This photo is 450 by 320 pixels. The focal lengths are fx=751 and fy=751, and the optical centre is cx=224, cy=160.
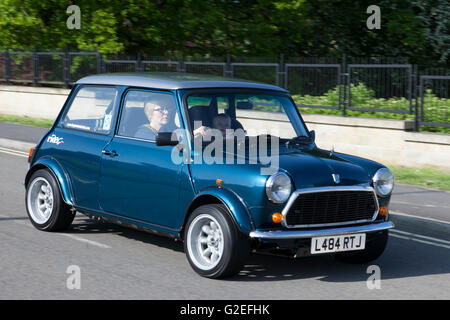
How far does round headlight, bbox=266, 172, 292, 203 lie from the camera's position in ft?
19.9

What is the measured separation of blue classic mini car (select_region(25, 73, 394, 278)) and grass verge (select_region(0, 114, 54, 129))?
13.6 m

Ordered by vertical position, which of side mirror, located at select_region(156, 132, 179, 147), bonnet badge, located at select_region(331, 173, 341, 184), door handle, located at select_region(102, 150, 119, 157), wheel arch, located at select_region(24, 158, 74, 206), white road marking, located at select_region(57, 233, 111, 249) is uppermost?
side mirror, located at select_region(156, 132, 179, 147)

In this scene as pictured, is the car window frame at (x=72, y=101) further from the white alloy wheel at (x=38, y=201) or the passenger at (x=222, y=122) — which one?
the passenger at (x=222, y=122)

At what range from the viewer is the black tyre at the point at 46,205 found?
26.1 ft

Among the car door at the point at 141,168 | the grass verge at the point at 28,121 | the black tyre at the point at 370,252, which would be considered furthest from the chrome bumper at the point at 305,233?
the grass verge at the point at 28,121

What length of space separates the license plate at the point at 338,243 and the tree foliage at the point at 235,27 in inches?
761

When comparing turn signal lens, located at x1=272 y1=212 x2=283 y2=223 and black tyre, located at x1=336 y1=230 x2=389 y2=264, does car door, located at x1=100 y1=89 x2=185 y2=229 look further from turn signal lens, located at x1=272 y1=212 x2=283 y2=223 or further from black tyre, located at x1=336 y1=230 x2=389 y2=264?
black tyre, located at x1=336 y1=230 x2=389 y2=264

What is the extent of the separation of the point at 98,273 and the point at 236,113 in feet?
6.67

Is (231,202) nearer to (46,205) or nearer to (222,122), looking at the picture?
(222,122)

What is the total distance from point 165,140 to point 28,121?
17.1m

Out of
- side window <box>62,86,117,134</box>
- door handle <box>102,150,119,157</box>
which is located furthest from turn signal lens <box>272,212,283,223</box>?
side window <box>62,86,117,134</box>

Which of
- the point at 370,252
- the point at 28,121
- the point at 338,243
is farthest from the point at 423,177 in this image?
the point at 28,121
